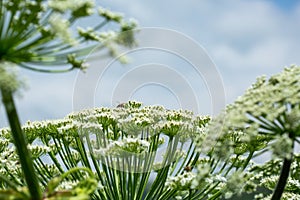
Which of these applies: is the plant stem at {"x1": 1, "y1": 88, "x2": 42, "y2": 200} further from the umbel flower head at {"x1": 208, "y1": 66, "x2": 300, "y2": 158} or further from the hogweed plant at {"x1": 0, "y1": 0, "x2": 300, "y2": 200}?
the umbel flower head at {"x1": 208, "y1": 66, "x2": 300, "y2": 158}

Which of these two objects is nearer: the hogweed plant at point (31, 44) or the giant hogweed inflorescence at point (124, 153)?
the hogweed plant at point (31, 44)

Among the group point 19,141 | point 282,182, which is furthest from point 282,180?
point 19,141

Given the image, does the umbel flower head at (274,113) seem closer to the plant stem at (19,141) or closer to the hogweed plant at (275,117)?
the hogweed plant at (275,117)

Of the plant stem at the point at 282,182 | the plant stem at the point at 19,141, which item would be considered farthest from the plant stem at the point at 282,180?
the plant stem at the point at 19,141

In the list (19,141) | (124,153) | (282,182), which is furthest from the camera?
(124,153)

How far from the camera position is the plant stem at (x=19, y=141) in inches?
174

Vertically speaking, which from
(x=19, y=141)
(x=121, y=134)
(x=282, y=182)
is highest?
(x=121, y=134)

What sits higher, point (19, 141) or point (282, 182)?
point (282, 182)

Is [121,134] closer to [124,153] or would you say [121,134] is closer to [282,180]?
[124,153]

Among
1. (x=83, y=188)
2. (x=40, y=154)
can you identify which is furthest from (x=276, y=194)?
(x=40, y=154)

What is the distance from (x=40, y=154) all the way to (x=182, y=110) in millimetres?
2557

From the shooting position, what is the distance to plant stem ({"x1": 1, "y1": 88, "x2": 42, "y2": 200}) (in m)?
4.43

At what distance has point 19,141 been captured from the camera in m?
4.57

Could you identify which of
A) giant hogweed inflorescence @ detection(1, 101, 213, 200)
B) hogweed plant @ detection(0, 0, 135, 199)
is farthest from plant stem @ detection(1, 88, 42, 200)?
giant hogweed inflorescence @ detection(1, 101, 213, 200)
